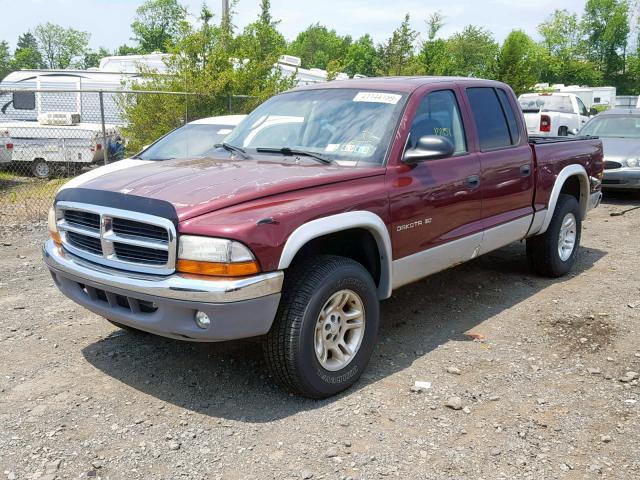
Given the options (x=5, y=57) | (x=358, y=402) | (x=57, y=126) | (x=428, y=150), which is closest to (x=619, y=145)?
(x=428, y=150)

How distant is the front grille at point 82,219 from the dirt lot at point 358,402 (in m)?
1.01

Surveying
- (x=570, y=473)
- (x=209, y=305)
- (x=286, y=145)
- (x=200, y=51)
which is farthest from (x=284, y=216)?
(x=200, y=51)

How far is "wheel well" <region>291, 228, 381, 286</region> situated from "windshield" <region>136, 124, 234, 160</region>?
4448 millimetres

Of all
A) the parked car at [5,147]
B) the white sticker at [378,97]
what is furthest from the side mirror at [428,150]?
the parked car at [5,147]

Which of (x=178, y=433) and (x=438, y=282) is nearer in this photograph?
(x=178, y=433)

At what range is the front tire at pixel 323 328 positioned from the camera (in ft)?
11.5

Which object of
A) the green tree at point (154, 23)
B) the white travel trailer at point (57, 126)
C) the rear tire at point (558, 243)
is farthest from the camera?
the green tree at point (154, 23)

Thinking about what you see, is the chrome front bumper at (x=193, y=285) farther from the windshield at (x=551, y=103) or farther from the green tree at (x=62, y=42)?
the green tree at (x=62, y=42)

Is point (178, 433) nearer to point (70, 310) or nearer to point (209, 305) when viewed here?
point (209, 305)

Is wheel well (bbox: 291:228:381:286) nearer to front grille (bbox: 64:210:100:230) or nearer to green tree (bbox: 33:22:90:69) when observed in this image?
front grille (bbox: 64:210:100:230)

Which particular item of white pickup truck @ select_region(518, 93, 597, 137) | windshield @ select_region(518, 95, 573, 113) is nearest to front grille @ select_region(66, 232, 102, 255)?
white pickup truck @ select_region(518, 93, 597, 137)

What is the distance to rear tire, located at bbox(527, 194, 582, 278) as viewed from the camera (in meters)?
6.11

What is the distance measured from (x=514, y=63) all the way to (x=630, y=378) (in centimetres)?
1965

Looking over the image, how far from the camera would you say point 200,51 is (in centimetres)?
1256
